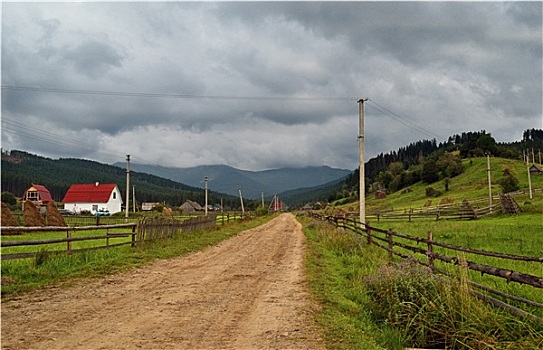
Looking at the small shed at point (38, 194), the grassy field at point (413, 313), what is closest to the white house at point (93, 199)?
the small shed at point (38, 194)

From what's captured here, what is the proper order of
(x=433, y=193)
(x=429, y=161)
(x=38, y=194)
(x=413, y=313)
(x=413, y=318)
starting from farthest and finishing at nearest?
(x=429, y=161), (x=433, y=193), (x=38, y=194), (x=413, y=313), (x=413, y=318)

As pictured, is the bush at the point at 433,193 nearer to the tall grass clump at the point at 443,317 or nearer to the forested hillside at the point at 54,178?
the tall grass clump at the point at 443,317

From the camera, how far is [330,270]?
13.0 meters

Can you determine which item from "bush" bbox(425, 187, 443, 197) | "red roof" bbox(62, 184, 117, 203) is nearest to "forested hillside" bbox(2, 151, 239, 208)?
"red roof" bbox(62, 184, 117, 203)

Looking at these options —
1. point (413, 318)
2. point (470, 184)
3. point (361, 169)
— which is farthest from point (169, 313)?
point (470, 184)

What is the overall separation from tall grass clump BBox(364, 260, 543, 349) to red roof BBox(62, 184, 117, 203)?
84.2 m

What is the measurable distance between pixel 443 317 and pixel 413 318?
19.9 inches

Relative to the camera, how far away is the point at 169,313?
7750mm

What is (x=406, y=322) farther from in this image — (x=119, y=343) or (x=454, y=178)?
(x=454, y=178)

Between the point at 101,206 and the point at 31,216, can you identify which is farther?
the point at 101,206

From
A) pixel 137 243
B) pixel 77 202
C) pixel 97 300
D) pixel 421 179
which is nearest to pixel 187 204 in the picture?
pixel 77 202

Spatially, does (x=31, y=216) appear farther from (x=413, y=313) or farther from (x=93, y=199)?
(x=93, y=199)

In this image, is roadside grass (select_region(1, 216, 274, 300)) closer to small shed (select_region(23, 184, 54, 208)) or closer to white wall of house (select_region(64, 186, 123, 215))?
small shed (select_region(23, 184, 54, 208))

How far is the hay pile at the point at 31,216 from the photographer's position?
29.1m
